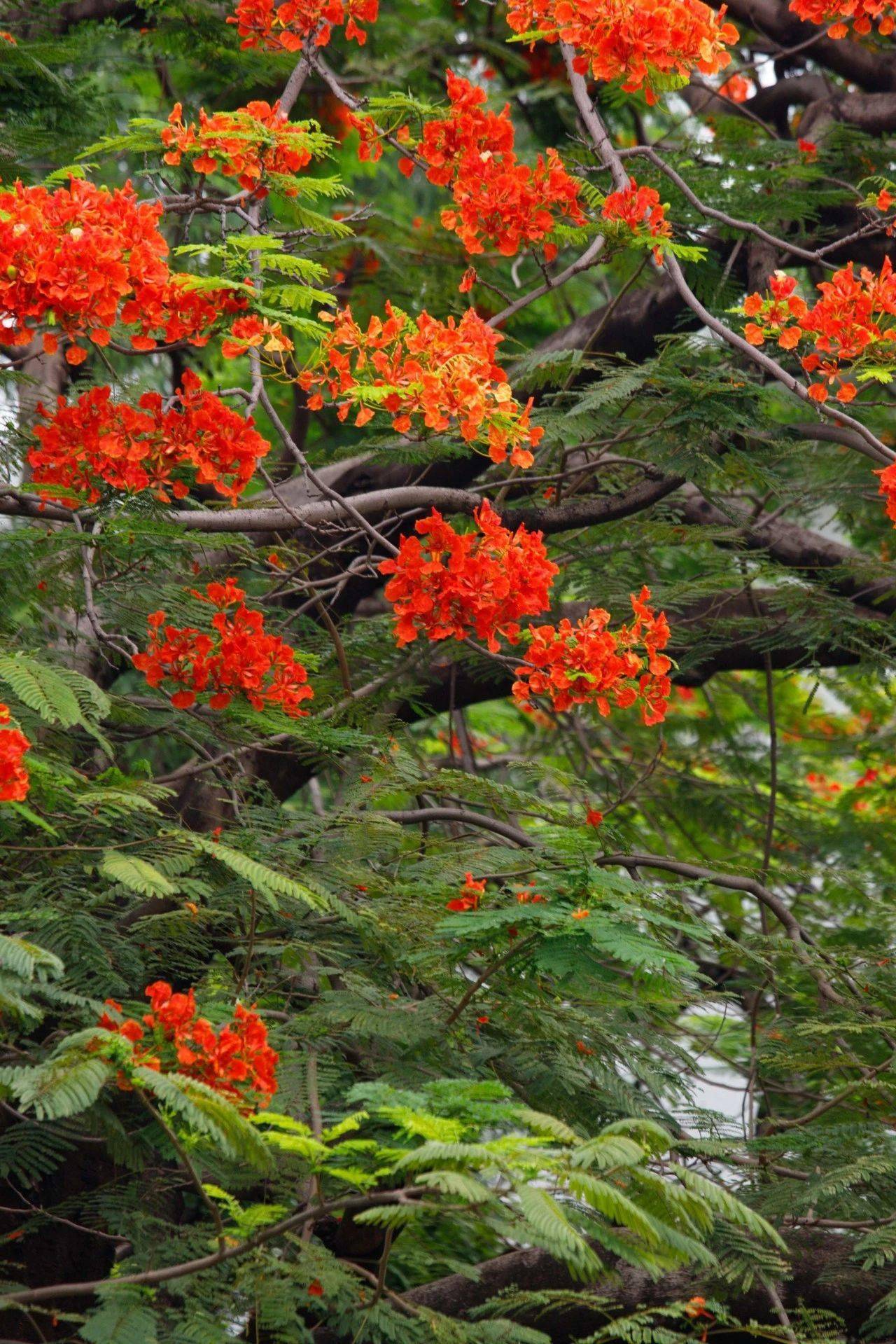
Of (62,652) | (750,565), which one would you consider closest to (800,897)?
(750,565)

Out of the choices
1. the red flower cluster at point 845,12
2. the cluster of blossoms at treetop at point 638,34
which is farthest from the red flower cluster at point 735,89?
the cluster of blossoms at treetop at point 638,34

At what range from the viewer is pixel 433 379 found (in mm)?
3488

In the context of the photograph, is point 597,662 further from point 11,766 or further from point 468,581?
point 11,766

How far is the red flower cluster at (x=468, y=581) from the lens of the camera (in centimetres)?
357

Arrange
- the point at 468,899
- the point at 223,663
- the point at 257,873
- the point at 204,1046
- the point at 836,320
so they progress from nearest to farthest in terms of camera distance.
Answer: the point at 204,1046 → the point at 257,873 → the point at 468,899 → the point at 223,663 → the point at 836,320

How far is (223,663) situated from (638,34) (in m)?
2.15

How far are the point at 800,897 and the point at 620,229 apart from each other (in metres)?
3.38

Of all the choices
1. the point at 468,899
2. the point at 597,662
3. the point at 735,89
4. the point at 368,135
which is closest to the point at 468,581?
the point at 597,662

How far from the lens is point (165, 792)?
3234 mm

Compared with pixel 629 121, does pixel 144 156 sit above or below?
above

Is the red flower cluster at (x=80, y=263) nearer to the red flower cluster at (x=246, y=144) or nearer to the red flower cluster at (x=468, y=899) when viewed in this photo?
the red flower cluster at (x=246, y=144)

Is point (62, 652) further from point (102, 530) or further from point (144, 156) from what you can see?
point (144, 156)

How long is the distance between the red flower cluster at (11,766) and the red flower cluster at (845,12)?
3868 mm

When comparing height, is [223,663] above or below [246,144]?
below
